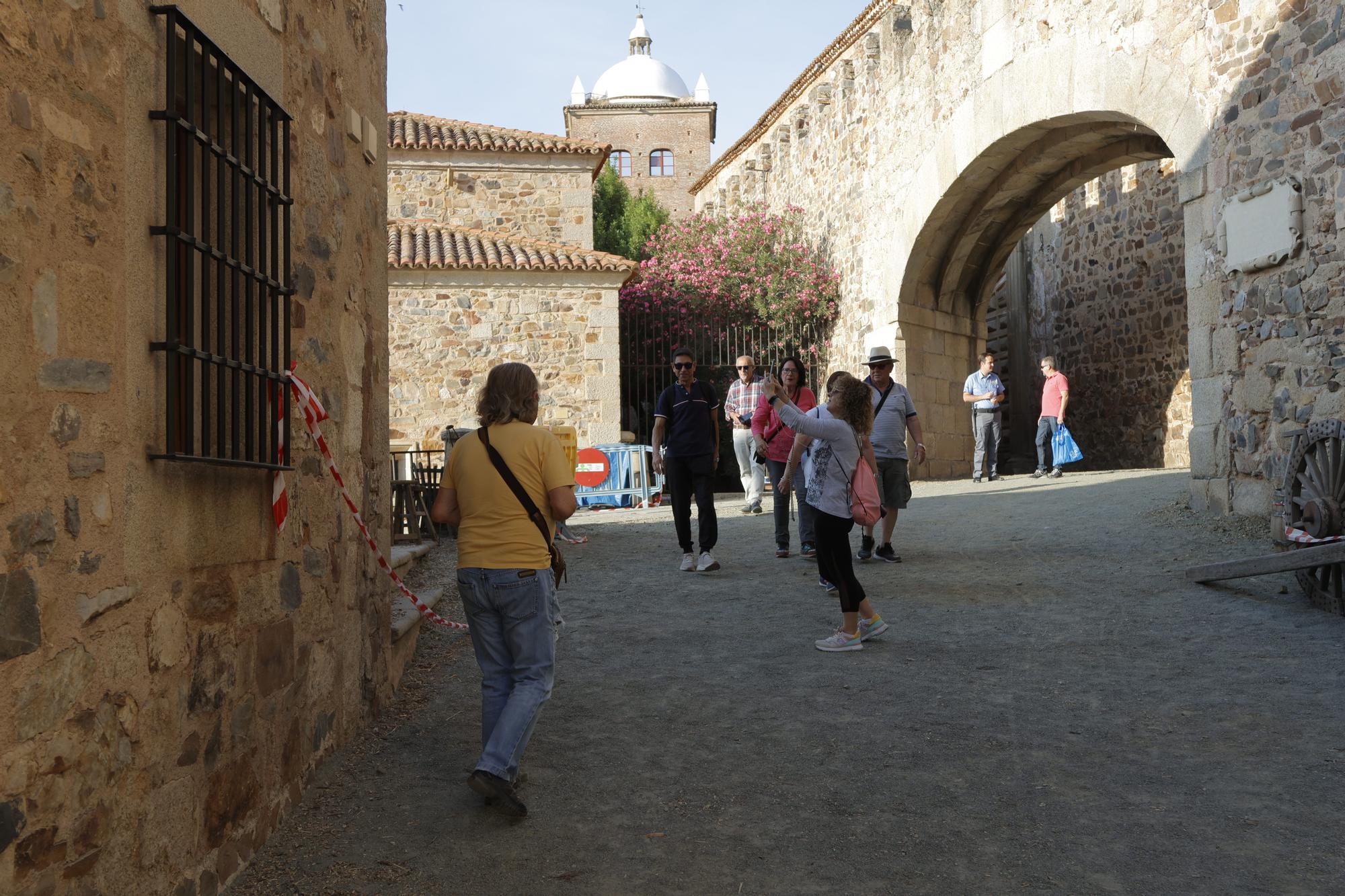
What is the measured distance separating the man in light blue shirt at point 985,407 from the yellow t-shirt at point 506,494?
1023cm

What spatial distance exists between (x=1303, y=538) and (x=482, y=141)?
48.2 ft

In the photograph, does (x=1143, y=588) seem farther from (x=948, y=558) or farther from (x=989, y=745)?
(x=989, y=745)

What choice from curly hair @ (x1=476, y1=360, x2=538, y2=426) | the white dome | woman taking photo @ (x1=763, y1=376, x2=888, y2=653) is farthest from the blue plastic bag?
the white dome

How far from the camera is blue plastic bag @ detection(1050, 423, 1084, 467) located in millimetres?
13180

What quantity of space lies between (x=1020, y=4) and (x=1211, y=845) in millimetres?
10231

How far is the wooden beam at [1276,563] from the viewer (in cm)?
535

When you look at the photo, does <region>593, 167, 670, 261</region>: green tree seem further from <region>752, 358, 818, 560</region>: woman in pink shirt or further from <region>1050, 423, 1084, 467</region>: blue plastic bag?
<region>752, 358, 818, 560</region>: woman in pink shirt

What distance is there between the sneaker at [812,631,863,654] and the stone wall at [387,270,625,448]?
10.3 metres

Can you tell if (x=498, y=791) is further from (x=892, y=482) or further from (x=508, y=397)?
(x=892, y=482)

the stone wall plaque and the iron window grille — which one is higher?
the stone wall plaque

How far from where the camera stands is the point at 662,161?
43688 mm

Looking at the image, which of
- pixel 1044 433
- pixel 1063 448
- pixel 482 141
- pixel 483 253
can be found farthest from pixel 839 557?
pixel 482 141

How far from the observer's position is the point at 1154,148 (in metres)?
11.8

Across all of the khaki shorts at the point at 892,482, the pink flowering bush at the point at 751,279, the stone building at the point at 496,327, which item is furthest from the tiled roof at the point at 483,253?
the khaki shorts at the point at 892,482
